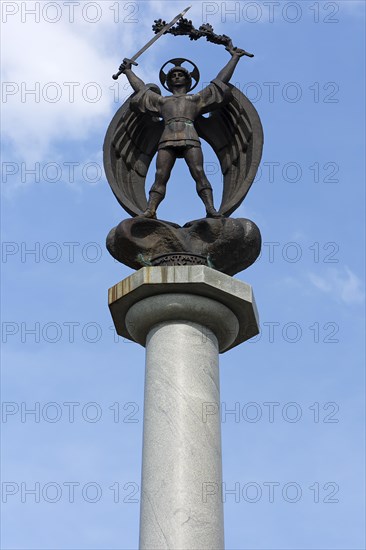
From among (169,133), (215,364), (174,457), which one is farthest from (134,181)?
(174,457)

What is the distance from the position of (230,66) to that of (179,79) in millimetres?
778

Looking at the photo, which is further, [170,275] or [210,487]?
[170,275]

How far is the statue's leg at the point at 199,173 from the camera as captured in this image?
15531 millimetres

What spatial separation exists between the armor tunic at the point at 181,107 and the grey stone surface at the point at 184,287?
253 centimetres

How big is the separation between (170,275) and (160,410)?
180 centimetres

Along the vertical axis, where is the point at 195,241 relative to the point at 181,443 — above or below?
above

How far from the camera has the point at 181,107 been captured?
51.9 feet

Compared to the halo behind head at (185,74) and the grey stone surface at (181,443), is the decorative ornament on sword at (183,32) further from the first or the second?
the grey stone surface at (181,443)

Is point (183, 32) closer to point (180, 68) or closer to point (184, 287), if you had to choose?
point (180, 68)

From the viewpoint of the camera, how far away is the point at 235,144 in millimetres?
16391

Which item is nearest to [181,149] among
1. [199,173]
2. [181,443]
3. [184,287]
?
[199,173]

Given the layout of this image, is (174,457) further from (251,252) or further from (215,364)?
(251,252)

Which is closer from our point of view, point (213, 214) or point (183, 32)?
point (213, 214)

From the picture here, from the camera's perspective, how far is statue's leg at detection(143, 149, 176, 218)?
15.6m
